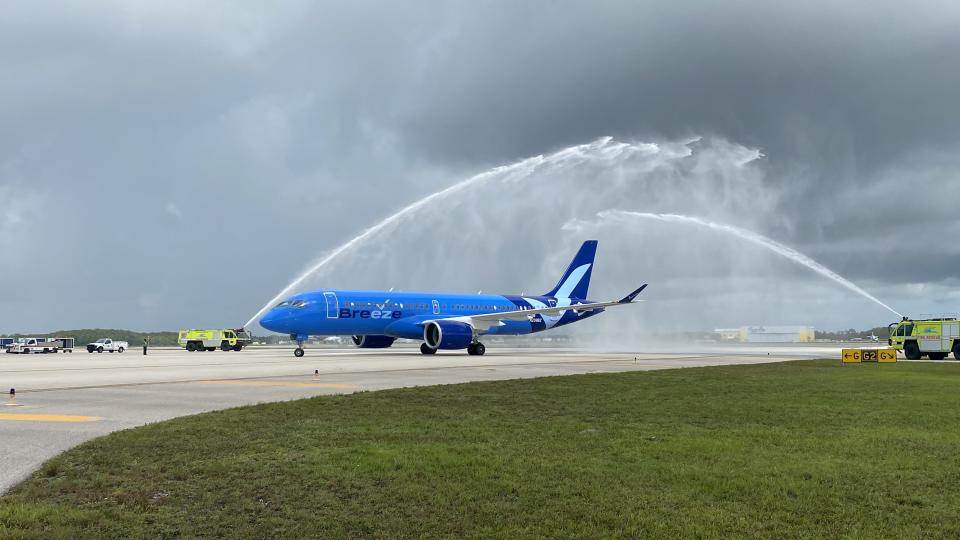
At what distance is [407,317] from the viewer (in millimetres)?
49938

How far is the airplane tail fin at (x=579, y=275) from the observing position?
6347 cm

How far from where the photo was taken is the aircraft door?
46219 mm

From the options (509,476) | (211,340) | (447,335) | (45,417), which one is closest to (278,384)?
(45,417)

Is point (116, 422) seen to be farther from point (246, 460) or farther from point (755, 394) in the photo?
point (755, 394)

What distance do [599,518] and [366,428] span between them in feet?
20.5

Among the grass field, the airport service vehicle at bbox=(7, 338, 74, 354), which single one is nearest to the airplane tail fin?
the grass field

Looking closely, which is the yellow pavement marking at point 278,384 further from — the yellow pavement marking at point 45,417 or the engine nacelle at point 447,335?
the engine nacelle at point 447,335

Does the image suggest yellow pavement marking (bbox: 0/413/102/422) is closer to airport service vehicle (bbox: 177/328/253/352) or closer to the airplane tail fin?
the airplane tail fin

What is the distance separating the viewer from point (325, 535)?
682 centimetres

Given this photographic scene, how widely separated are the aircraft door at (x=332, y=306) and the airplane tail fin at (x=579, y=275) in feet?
75.2

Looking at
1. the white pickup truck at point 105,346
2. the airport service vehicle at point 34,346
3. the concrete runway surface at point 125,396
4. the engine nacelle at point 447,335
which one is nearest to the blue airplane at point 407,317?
the engine nacelle at point 447,335

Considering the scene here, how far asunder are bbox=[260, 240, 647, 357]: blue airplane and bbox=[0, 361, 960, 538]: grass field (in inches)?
1235

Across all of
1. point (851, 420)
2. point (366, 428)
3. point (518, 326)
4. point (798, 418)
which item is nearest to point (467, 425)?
point (366, 428)

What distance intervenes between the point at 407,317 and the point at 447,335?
15.0 feet
